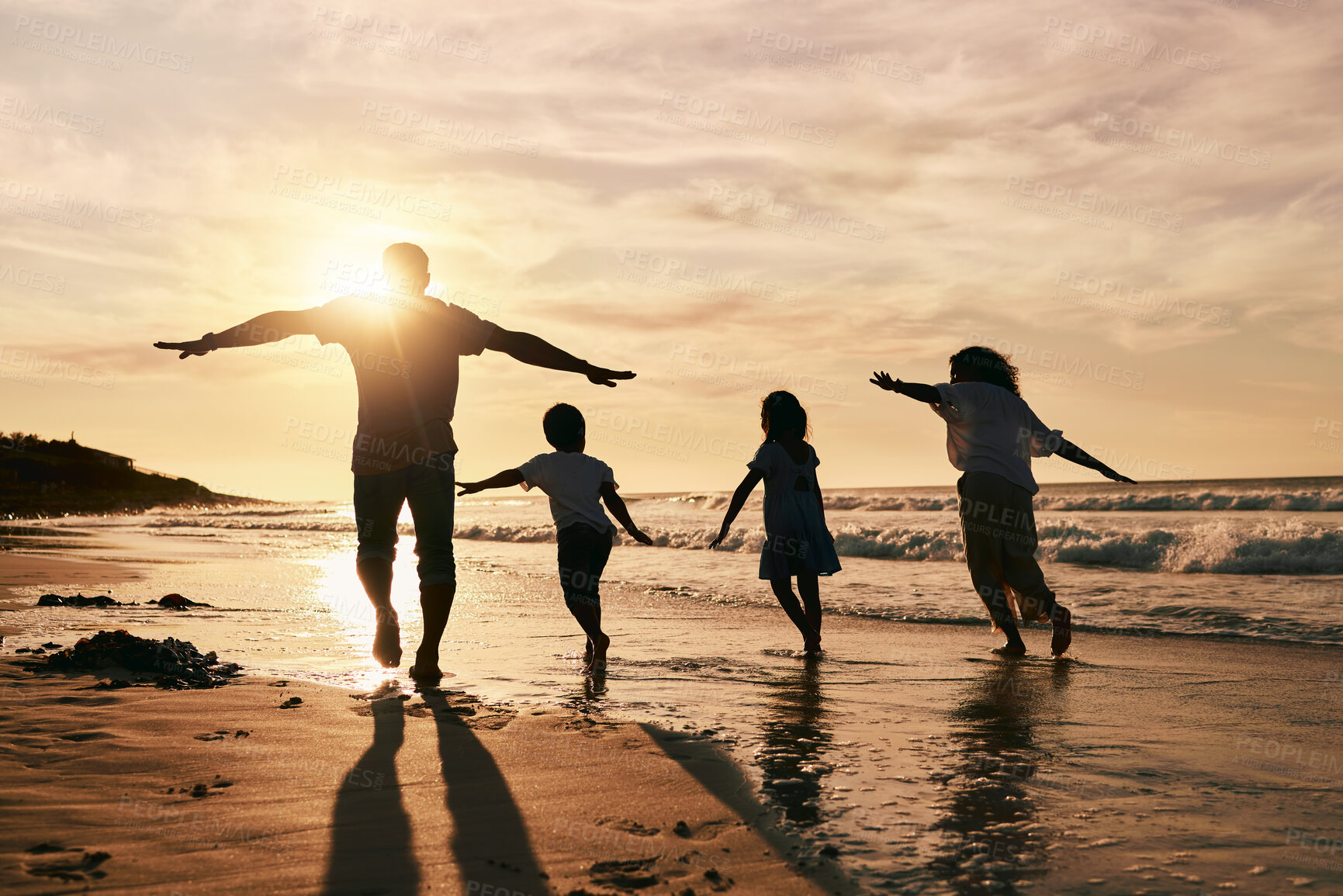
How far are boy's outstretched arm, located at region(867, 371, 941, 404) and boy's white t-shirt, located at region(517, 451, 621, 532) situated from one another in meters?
1.75

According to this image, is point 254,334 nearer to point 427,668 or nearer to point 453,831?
point 427,668

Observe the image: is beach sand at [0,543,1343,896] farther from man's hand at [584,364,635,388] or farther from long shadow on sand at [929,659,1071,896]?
man's hand at [584,364,635,388]

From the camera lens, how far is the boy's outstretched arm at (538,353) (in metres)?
4.77

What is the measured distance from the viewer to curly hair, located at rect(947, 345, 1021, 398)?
243 inches

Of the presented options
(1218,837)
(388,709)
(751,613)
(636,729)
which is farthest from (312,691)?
(751,613)

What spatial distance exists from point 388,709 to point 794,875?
7.49 feet

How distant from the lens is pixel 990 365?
617 centimetres

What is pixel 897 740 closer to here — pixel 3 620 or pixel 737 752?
pixel 737 752

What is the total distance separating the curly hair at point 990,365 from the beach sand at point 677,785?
6.72 ft

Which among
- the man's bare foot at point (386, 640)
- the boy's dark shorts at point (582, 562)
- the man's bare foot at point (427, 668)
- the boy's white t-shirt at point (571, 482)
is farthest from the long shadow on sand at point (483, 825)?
the boy's white t-shirt at point (571, 482)

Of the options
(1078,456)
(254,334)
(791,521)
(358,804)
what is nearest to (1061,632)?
(1078,456)

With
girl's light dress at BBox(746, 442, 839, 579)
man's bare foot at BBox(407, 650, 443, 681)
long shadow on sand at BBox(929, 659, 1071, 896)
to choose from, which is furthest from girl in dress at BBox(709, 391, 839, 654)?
man's bare foot at BBox(407, 650, 443, 681)

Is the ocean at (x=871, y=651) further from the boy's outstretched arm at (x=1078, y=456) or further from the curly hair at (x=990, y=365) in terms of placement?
the curly hair at (x=990, y=365)

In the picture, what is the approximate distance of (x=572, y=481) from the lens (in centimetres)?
562
